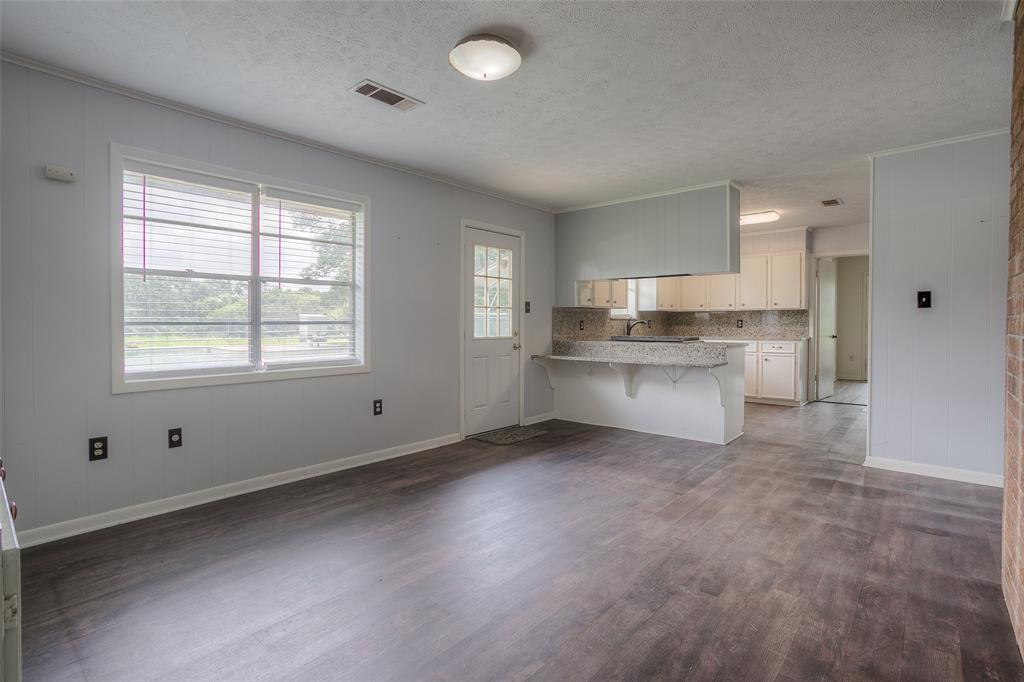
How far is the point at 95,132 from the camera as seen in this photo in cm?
283

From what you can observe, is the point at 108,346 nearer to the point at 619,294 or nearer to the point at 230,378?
the point at 230,378

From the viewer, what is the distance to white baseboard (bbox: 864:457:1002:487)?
11.7ft

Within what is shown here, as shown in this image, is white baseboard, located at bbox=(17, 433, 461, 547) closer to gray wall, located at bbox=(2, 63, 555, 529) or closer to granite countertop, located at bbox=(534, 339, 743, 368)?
gray wall, located at bbox=(2, 63, 555, 529)

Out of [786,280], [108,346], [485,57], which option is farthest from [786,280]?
[108,346]

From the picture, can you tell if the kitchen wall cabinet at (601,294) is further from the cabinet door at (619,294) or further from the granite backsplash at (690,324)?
the granite backsplash at (690,324)

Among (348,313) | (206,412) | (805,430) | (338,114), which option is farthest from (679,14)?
(805,430)

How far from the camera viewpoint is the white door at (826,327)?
24.6ft

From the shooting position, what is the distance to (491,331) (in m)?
5.29

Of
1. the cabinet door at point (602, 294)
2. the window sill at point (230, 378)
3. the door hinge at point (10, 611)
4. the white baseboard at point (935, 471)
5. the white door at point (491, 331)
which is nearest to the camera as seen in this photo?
the door hinge at point (10, 611)

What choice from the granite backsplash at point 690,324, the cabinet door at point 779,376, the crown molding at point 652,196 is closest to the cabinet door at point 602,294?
the granite backsplash at point 690,324

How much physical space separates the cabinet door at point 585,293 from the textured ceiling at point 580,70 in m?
1.99

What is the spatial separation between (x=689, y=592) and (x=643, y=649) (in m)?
0.47

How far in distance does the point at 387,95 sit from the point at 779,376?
6394 mm

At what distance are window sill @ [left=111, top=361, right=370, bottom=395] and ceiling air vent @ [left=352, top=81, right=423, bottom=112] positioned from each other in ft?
6.33
